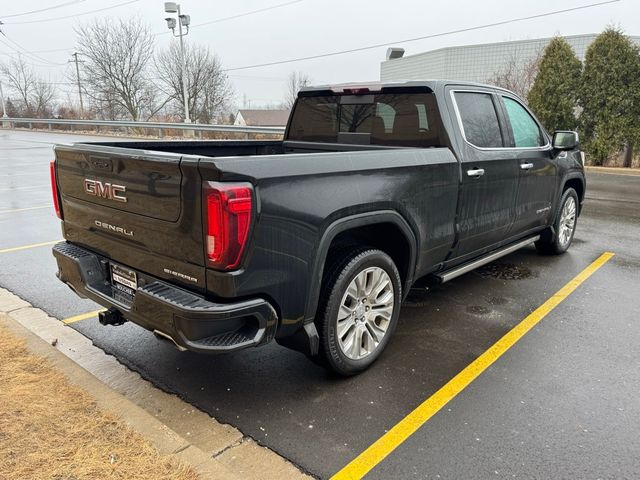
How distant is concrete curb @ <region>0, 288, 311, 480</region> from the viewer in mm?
2475

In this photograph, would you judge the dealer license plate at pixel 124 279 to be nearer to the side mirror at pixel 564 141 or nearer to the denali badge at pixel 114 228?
the denali badge at pixel 114 228

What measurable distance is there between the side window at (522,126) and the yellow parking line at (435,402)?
159cm

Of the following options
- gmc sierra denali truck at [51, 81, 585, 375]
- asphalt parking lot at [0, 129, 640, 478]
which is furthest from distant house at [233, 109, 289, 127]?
asphalt parking lot at [0, 129, 640, 478]

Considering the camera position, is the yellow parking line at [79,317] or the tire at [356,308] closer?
the tire at [356,308]

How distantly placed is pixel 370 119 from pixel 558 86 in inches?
623

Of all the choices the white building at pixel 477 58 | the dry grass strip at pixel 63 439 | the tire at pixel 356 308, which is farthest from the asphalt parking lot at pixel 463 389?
the white building at pixel 477 58

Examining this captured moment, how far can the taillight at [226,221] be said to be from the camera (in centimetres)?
238

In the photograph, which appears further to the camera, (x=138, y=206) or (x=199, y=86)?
(x=199, y=86)

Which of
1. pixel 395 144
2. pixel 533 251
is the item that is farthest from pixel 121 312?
pixel 533 251

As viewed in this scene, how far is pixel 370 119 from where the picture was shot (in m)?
4.32

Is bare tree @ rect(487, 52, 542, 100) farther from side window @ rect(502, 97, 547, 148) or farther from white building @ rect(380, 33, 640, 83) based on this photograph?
side window @ rect(502, 97, 547, 148)

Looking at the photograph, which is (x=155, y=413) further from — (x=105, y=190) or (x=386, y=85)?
(x=386, y=85)

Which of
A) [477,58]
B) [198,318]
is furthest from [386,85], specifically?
[477,58]

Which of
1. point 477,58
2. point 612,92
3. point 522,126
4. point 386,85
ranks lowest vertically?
point 522,126
